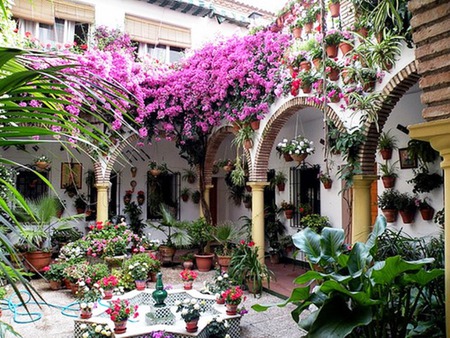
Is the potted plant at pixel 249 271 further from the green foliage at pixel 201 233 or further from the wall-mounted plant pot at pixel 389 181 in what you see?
the wall-mounted plant pot at pixel 389 181

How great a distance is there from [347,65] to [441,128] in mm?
3791

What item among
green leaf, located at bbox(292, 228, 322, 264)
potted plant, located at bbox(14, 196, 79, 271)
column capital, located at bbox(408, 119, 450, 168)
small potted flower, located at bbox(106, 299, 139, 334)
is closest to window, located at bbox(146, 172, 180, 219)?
potted plant, located at bbox(14, 196, 79, 271)

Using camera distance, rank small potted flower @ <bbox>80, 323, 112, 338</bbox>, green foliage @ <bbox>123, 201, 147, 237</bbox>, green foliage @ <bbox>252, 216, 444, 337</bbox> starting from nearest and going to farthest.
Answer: green foliage @ <bbox>252, 216, 444, 337</bbox> → small potted flower @ <bbox>80, 323, 112, 338</bbox> → green foliage @ <bbox>123, 201, 147, 237</bbox>

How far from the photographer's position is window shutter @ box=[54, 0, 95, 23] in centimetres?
937

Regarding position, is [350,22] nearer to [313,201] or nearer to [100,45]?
[313,201]

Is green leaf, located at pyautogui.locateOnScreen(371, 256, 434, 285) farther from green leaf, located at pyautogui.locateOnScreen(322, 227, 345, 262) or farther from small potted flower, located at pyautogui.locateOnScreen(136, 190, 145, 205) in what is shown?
small potted flower, located at pyautogui.locateOnScreen(136, 190, 145, 205)

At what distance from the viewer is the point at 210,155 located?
33.9ft

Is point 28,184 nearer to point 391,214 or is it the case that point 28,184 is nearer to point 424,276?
point 391,214

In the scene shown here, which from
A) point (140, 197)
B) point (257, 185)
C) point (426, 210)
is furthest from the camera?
point (140, 197)

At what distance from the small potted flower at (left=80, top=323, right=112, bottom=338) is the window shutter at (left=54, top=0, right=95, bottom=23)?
789 centimetres

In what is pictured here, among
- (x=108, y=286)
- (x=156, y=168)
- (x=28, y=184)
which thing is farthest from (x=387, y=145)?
(x=28, y=184)

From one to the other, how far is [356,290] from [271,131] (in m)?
5.34

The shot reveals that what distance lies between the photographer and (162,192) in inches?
473

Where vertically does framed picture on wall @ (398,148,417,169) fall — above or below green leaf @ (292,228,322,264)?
above
